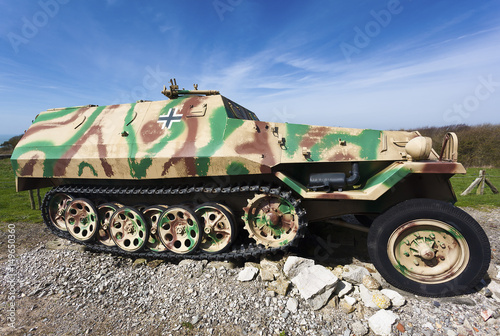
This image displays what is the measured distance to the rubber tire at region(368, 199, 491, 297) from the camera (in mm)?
3178

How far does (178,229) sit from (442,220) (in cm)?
375

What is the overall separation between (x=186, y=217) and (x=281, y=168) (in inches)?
68.6

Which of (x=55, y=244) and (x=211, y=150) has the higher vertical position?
(x=211, y=150)

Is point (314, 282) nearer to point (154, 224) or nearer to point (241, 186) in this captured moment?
point (241, 186)

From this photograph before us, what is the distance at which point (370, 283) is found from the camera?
135 inches

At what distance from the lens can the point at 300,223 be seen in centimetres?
362

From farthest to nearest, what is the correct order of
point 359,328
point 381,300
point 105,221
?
point 105,221 → point 381,300 → point 359,328

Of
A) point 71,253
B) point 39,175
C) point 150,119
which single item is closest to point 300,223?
point 150,119

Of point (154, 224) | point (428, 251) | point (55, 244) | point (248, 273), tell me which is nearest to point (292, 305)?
point (248, 273)

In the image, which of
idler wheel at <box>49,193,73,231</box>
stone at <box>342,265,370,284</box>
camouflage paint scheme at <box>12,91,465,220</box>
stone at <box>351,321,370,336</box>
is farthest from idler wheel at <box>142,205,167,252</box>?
stone at <box>351,321,370,336</box>

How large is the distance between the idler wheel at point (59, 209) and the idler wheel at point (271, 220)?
140 inches

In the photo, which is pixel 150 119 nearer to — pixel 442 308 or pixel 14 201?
pixel 442 308

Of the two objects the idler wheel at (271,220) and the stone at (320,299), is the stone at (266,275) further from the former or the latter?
the stone at (320,299)

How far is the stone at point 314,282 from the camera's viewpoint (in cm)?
321
